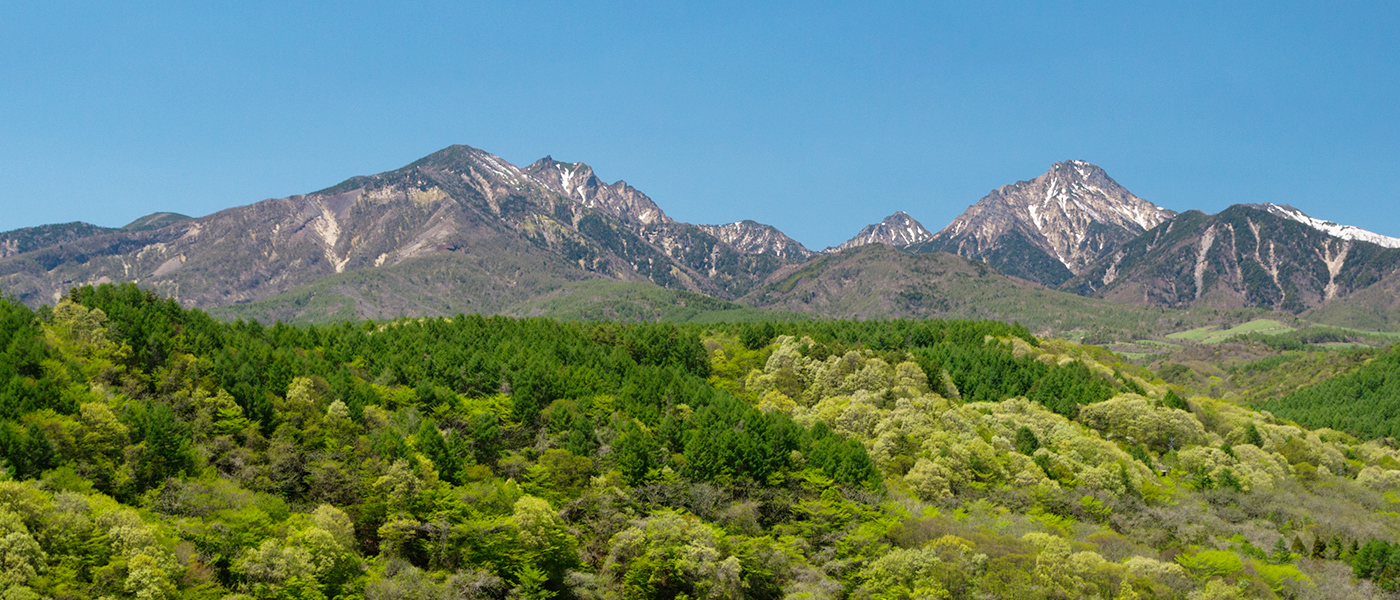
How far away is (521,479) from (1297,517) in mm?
101036

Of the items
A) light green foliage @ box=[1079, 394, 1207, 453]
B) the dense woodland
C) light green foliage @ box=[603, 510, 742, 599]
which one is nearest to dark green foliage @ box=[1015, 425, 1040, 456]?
the dense woodland

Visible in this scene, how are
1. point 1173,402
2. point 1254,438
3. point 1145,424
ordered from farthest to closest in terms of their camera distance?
point 1173,402, point 1254,438, point 1145,424


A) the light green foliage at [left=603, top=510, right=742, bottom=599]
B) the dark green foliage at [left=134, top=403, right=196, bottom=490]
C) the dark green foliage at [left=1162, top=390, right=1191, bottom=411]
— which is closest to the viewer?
the light green foliage at [left=603, top=510, right=742, bottom=599]

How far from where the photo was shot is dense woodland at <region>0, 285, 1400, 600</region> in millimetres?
83125

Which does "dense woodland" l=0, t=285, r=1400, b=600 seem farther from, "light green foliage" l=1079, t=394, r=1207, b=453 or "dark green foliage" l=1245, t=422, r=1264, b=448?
"light green foliage" l=1079, t=394, r=1207, b=453

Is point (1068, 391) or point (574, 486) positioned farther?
point (1068, 391)

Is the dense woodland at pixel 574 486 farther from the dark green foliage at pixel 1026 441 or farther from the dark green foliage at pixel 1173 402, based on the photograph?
the dark green foliage at pixel 1173 402

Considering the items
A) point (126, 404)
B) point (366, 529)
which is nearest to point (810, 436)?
point (366, 529)

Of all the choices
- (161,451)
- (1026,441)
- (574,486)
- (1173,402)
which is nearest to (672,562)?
(574,486)

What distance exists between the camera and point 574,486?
350 ft

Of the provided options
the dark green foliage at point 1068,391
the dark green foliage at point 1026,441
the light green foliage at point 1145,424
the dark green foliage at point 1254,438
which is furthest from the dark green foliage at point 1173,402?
the dark green foliage at point 1026,441

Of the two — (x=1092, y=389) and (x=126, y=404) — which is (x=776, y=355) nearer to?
(x=1092, y=389)

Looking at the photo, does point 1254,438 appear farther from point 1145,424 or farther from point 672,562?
point 672,562

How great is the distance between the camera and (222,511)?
274ft
